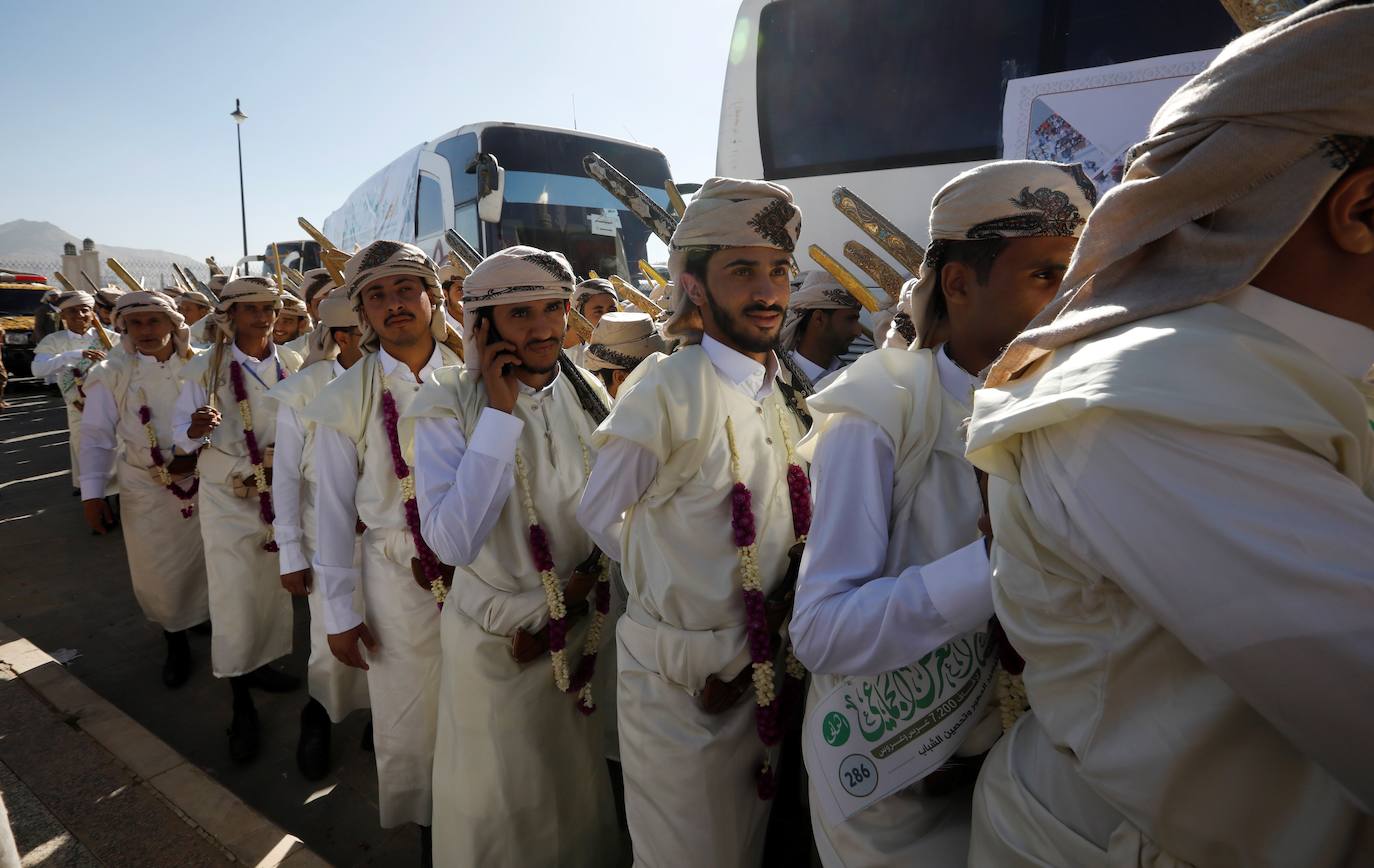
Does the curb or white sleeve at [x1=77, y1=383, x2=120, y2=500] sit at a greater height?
white sleeve at [x1=77, y1=383, x2=120, y2=500]

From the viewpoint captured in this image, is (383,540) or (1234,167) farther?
(383,540)

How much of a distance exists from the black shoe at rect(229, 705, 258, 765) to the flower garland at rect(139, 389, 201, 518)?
1.62 m

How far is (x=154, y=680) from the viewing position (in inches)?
185

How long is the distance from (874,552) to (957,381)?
44 cm

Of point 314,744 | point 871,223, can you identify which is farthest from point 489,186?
point 314,744

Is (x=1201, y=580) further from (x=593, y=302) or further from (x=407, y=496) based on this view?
(x=593, y=302)

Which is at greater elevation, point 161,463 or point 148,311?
point 148,311

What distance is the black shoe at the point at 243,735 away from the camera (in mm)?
3779

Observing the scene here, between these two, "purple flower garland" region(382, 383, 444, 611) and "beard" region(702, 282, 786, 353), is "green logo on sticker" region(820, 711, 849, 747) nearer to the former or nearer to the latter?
"beard" region(702, 282, 786, 353)

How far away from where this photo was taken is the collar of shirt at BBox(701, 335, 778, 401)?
211 centimetres

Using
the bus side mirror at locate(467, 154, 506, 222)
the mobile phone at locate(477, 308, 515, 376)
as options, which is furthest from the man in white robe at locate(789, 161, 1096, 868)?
the bus side mirror at locate(467, 154, 506, 222)

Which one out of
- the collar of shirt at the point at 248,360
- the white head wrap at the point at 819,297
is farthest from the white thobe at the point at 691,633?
the collar of shirt at the point at 248,360

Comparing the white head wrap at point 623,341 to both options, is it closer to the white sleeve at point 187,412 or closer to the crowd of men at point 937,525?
the crowd of men at point 937,525

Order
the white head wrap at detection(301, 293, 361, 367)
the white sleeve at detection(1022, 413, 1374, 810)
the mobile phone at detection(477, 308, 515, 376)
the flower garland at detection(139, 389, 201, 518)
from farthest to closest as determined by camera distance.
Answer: the flower garland at detection(139, 389, 201, 518)
the white head wrap at detection(301, 293, 361, 367)
the mobile phone at detection(477, 308, 515, 376)
the white sleeve at detection(1022, 413, 1374, 810)
